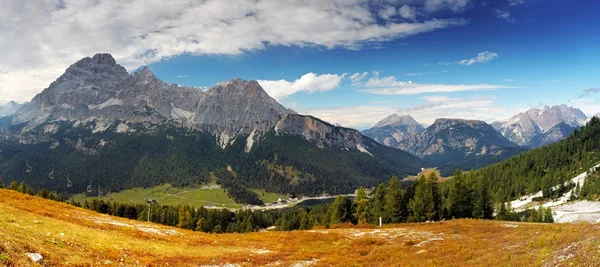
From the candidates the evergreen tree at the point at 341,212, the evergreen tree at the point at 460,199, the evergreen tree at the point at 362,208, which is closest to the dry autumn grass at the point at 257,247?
the evergreen tree at the point at 460,199

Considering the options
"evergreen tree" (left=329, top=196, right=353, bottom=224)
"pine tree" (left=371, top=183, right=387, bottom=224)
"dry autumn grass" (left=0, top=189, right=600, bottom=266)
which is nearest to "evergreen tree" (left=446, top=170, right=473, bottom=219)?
"pine tree" (left=371, top=183, right=387, bottom=224)

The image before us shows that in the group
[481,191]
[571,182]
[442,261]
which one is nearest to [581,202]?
[571,182]

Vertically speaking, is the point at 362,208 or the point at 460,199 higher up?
the point at 460,199

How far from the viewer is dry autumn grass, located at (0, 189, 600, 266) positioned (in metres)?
23.9

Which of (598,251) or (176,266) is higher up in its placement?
(598,251)

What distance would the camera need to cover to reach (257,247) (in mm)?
45938

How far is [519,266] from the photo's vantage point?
80.0 feet

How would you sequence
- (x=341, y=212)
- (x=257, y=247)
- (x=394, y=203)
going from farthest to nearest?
1. (x=341, y=212)
2. (x=394, y=203)
3. (x=257, y=247)

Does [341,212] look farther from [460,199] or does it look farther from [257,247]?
[257,247]

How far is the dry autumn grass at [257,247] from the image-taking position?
23.9m

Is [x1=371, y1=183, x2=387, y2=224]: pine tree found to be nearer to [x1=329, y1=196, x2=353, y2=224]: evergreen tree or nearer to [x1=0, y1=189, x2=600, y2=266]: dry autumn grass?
[x1=329, y1=196, x2=353, y2=224]: evergreen tree

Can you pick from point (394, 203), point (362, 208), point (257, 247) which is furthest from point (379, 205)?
point (257, 247)

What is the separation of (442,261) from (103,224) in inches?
1665

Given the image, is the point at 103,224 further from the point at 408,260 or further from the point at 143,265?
the point at 408,260
